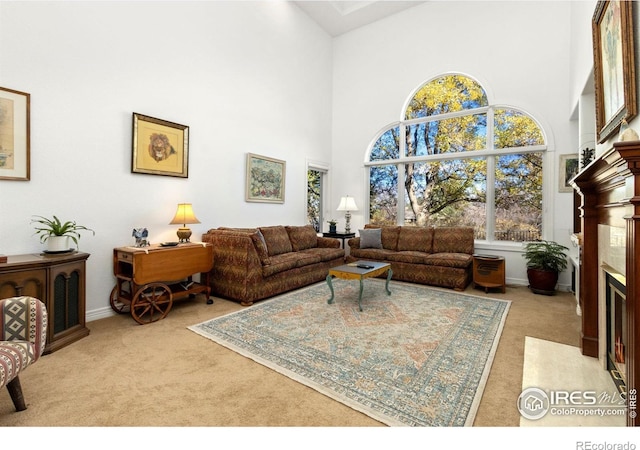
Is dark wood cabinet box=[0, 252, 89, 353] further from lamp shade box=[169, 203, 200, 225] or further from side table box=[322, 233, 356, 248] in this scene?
side table box=[322, 233, 356, 248]

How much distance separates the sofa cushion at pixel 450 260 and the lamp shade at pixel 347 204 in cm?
187

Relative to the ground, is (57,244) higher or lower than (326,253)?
higher

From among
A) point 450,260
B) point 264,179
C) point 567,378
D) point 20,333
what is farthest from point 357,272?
point 20,333

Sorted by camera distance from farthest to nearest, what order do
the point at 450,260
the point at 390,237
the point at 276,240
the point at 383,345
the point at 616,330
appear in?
1. the point at 390,237
2. the point at 276,240
3. the point at 450,260
4. the point at 383,345
5. the point at 616,330

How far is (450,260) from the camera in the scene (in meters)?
4.30

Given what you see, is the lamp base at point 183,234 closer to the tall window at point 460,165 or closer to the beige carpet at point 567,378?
the beige carpet at point 567,378

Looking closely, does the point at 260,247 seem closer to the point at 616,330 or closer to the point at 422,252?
the point at 422,252

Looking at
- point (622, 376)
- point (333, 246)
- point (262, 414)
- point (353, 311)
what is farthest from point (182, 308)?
point (622, 376)

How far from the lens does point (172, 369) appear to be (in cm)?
211

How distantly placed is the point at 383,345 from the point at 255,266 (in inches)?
70.3

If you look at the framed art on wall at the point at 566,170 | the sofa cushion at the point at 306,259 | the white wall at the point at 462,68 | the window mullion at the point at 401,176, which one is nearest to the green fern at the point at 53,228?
the sofa cushion at the point at 306,259

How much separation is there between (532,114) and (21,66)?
20.4 feet

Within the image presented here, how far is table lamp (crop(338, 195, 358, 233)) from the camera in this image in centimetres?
591
